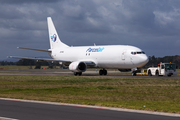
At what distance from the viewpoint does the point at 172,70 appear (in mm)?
46562

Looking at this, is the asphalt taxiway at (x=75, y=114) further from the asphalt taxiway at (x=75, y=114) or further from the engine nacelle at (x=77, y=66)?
the engine nacelle at (x=77, y=66)

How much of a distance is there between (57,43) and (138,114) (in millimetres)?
50363

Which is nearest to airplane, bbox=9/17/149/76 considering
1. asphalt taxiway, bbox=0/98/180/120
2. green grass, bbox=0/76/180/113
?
green grass, bbox=0/76/180/113

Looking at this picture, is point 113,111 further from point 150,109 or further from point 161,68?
point 161,68

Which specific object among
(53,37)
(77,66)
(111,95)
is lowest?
(111,95)

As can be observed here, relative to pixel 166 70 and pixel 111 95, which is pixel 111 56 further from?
pixel 111 95

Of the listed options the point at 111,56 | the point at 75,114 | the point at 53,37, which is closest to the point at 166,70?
the point at 111,56

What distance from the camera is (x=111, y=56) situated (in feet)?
154

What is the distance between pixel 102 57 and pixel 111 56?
2067mm

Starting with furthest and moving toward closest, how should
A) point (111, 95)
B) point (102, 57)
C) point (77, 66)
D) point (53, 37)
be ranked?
point (53, 37)
point (102, 57)
point (77, 66)
point (111, 95)

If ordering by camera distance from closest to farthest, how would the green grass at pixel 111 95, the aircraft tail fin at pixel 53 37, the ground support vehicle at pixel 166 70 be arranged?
the green grass at pixel 111 95 < the ground support vehicle at pixel 166 70 < the aircraft tail fin at pixel 53 37

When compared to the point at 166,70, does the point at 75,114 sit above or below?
below

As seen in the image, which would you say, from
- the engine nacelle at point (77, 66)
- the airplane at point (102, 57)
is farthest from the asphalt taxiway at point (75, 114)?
the engine nacelle at point (77, 66)

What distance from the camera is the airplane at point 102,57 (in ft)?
146
